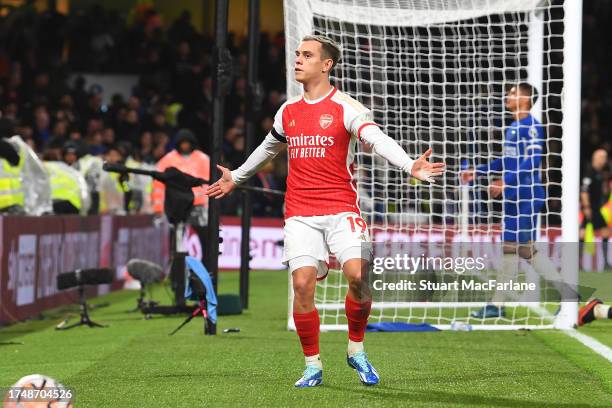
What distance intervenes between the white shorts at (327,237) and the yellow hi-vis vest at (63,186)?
9.54m

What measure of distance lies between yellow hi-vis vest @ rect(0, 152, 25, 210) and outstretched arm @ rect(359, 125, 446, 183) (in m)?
7.69

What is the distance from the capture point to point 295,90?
11.4 meters

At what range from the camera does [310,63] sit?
24.7 feet

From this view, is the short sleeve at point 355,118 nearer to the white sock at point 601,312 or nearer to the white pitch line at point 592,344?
the white pitch line at point 592,344

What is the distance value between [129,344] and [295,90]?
2.76 metres

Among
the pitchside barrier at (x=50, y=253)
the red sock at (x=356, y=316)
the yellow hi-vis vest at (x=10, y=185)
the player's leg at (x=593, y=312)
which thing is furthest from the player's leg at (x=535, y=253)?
the yellow hi-vis vest at (x=10, y=185)

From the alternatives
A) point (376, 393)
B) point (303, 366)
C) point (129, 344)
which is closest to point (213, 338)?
point (129, 344)

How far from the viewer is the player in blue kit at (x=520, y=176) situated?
455 inches

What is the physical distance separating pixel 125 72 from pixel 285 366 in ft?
68.4

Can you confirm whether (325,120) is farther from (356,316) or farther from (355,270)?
(356,316)

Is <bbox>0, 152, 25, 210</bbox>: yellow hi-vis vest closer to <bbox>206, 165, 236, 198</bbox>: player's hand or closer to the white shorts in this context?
<bbox>206, 165, 236, 198</bbox>: player's hand

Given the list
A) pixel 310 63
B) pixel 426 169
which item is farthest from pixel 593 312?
pixel 426 169

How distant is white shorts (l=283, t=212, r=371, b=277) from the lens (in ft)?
24.2

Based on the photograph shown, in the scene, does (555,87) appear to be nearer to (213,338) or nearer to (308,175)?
(213,338)
